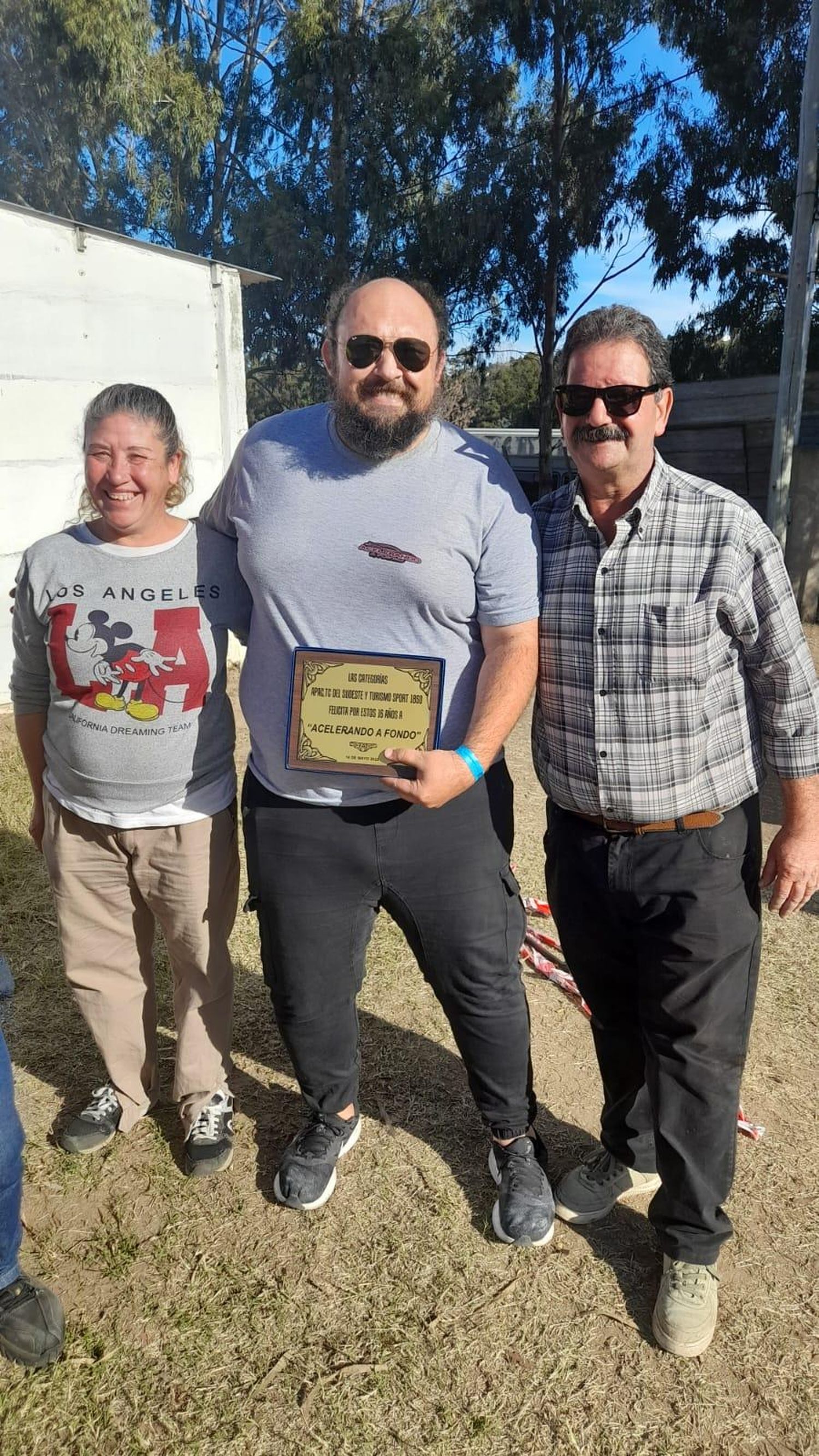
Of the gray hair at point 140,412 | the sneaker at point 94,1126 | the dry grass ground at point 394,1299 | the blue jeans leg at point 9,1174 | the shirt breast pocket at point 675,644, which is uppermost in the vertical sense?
the gray hair at point 140,412

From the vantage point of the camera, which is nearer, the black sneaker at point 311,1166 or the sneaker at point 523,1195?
the sneaker at point 523,1195

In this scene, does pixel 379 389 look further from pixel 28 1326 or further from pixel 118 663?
pixel 28 1326

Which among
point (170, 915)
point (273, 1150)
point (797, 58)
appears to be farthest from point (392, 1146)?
point (797, 58)

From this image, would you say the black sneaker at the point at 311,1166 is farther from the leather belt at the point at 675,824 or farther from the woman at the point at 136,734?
the leather belt at the point at 675,824

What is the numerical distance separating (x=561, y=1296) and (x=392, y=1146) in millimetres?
664

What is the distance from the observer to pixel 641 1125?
2449mm

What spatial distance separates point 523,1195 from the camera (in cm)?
245

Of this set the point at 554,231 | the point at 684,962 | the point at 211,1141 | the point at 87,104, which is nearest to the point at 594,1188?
the point at 684,962

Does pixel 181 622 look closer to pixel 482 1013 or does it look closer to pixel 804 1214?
pixel 482 1013

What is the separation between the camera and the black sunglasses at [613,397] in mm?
1911

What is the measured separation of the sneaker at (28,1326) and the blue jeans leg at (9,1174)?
0.03 meters

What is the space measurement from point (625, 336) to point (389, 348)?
0.48 metres

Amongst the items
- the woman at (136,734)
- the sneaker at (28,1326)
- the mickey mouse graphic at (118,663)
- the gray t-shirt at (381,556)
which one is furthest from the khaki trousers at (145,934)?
the sneaker at (28,1326)

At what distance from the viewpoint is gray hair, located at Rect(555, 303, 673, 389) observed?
76.5 inches
